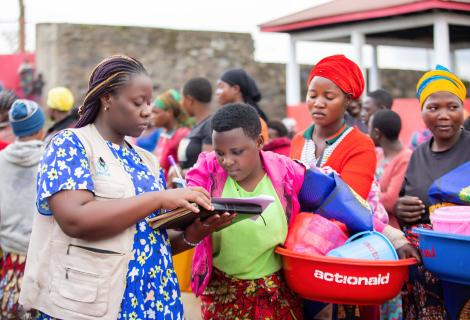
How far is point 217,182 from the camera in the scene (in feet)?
11.1

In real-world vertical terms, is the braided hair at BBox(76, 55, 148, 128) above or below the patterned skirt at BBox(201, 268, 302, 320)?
above

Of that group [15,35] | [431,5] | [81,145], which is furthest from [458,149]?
[15,35]

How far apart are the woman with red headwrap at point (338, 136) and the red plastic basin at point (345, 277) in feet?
1.76

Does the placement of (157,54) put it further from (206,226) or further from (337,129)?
(206,226)

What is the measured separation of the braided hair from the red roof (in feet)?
29.8

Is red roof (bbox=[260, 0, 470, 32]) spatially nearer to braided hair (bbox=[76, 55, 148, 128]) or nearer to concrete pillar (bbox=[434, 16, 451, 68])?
concrete pillar (bbox=[434, 16, 451, 68])

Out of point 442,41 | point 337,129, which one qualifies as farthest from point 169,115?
point 442,41

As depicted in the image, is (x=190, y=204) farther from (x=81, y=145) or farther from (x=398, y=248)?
(x=398, y=248)

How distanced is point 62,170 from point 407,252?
185cm

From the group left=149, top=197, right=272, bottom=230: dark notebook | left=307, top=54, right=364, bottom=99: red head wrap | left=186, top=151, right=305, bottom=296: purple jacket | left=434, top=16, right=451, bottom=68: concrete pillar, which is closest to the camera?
left=149, top=197, right=272, bottom=230: dark notebook

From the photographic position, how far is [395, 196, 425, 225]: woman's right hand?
3.84 m

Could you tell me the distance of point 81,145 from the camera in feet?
8.94

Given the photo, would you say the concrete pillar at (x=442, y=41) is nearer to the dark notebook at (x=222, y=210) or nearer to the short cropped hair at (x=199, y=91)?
the short cropped hair at (x=199, y=91)

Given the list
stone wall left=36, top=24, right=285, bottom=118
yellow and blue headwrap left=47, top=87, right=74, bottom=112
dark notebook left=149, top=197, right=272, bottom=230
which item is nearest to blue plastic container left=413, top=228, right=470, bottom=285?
dark notebook left=149, top=197, right=272, bottom=230
